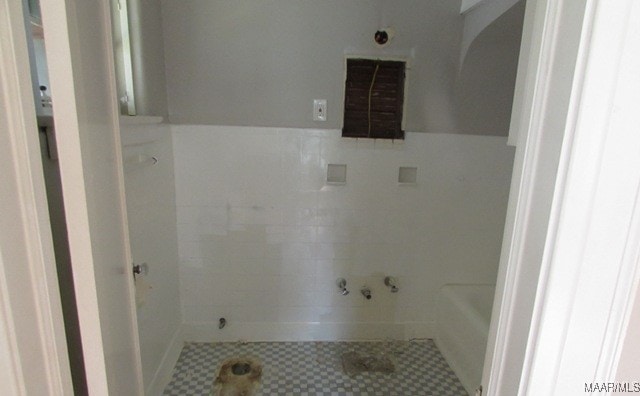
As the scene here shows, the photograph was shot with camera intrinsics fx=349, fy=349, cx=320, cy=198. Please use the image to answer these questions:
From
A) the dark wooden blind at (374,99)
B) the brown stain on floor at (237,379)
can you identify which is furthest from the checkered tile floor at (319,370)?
the dark wooden blind at (374,99)

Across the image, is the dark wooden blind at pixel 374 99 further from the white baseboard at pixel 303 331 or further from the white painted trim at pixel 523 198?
the white painted trim at pixel 523 198

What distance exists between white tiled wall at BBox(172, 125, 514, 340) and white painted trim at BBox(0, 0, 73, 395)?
→ 1.39 metres

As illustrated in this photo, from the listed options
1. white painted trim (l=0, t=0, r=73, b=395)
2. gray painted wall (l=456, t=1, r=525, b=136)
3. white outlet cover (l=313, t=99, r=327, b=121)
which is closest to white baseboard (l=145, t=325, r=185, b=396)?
white painted trim (l=0, t=0, r=73, b=395)

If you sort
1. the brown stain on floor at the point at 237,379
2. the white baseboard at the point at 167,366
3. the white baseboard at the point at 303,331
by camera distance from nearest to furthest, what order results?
the white baseboard at the point at 167,366, the brown stain on floor at the point at 237,379, the white baseboard at the point at 303,331

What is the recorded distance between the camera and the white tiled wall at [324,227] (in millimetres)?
1983

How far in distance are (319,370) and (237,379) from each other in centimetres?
45

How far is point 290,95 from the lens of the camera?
6.26 ft

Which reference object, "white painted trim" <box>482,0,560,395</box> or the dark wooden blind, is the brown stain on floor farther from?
"white painted trim" <box>482,0,560,395</box>

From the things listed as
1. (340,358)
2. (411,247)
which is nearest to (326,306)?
(340,358)

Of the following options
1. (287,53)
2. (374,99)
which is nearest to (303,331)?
(374,99)

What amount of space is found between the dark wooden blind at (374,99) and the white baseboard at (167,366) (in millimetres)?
1559

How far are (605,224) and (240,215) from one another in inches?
70.5

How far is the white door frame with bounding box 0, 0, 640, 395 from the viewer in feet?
1.39

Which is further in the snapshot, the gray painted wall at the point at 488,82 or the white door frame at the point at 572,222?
the gray painted wall at the point at 488,82
